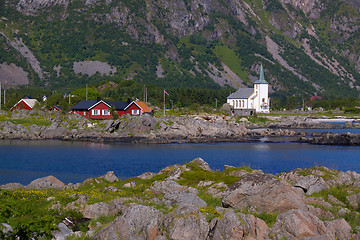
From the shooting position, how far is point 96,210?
779 inches

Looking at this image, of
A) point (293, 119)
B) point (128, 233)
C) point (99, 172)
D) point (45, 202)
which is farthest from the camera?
point (293, 119)

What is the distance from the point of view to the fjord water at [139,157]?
47.6 m

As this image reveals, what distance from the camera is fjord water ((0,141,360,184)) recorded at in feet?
156

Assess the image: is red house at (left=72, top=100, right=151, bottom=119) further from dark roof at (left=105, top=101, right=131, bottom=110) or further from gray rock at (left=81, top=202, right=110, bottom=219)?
gray rock at (left=81, top=202, right=110, bottom=219)

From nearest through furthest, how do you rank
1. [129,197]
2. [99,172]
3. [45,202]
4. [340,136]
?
1. [45,202]
2. [129,197]
3. [99,172]
4. [340,136]

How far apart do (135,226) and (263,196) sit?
→ 5845mm

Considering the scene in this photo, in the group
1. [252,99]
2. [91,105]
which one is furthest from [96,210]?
[252,99]

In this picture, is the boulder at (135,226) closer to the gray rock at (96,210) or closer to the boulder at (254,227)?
the gray rock at (96,210)

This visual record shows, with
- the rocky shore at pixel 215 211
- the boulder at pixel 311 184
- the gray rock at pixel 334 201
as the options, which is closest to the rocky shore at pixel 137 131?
the boulder at pixel 311 184

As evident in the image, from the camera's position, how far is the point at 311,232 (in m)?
18.1

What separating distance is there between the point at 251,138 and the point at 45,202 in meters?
67.2

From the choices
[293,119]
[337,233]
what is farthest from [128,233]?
[293,119]

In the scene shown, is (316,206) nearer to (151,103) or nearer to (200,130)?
(200,130)

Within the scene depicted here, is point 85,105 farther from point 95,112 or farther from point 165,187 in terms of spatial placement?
point 165,187
